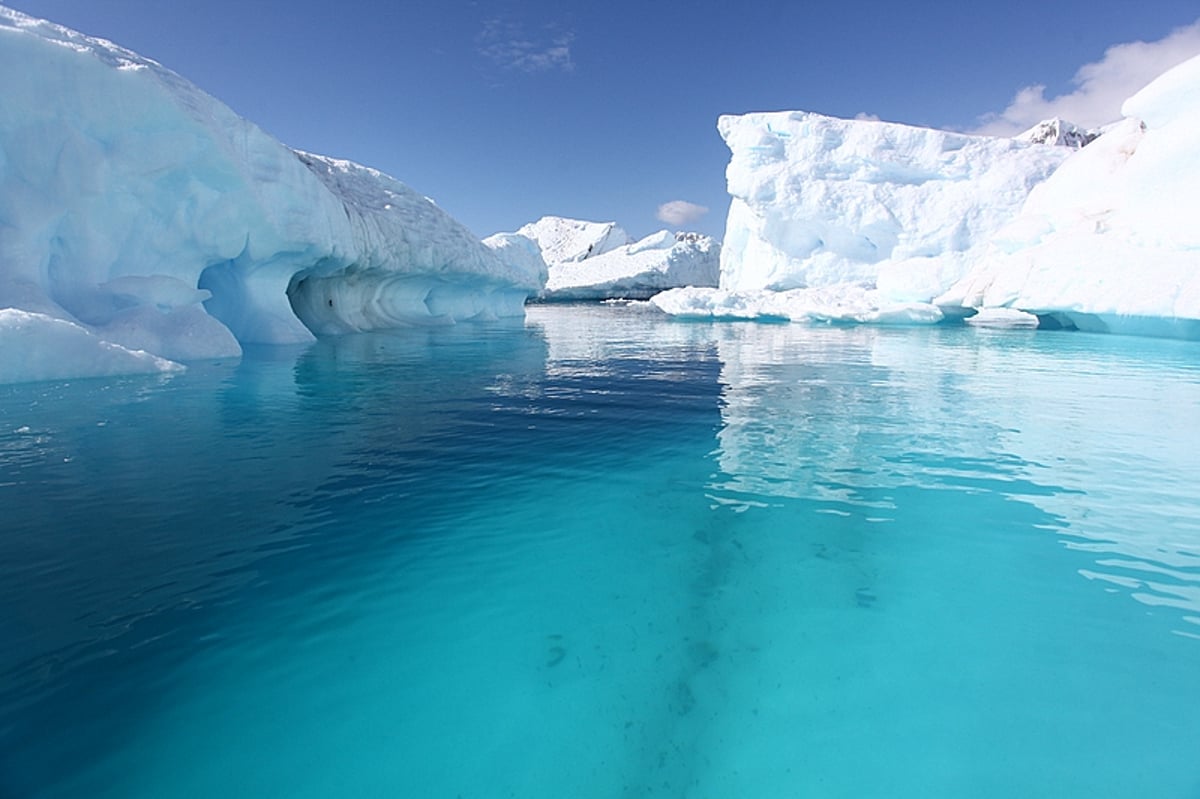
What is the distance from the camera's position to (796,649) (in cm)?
252

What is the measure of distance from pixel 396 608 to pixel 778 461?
10.9ft

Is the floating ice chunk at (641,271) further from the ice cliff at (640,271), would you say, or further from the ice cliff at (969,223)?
the ice cliff at (969,223)

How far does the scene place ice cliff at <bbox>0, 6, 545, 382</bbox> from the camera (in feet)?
28.5

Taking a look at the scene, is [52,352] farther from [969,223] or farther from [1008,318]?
[969,223]

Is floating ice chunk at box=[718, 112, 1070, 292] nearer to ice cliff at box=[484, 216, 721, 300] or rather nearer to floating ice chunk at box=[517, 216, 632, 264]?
ice cliff at box=[484, 216, 721, 300]

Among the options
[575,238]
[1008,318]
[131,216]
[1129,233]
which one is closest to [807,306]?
[1008,318]

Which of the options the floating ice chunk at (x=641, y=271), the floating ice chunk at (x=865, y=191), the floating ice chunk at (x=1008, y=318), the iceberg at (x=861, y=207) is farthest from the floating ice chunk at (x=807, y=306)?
the floating ice chunk at (x=641, y=271)

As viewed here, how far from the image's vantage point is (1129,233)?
15.3 m

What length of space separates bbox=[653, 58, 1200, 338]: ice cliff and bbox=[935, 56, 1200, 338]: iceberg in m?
0.04

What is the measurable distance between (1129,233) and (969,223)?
38.0 ft

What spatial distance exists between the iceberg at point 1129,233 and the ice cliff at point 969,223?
36 mm

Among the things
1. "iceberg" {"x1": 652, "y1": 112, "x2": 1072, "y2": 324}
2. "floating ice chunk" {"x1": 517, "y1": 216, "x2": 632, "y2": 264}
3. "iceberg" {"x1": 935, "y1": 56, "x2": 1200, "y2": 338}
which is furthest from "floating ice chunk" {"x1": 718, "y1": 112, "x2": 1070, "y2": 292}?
"floating ice chunk" {"x1": 517, "y1": 216, "x2": 632, "y2": 264}

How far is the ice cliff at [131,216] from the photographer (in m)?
8.69

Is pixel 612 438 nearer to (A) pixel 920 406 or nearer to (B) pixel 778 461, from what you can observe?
(B) pixel 778 461
